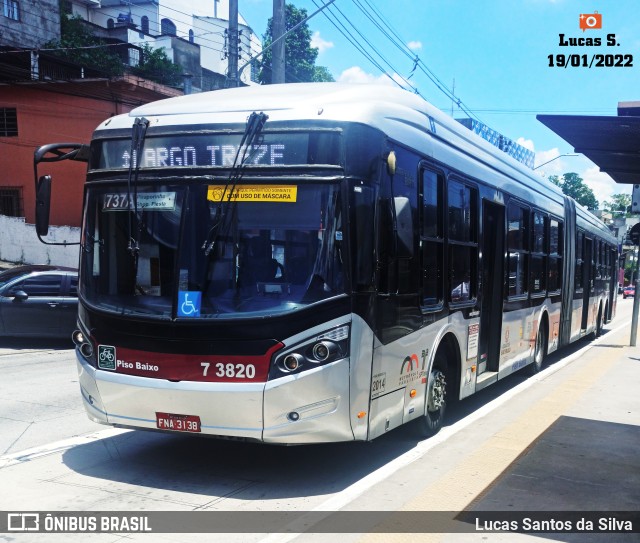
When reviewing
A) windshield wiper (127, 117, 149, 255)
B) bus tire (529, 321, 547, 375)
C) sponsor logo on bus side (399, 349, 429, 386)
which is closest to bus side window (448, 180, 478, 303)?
sponsor logo on bus side (399, 349, 429, 386)

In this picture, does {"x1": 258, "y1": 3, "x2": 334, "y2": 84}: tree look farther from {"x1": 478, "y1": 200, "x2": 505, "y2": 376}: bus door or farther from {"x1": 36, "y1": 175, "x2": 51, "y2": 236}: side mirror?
{"x1": 36, "y1": 175, "x2": 51, "y2": 236}: side mirror

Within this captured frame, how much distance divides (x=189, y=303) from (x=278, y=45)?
13004mm

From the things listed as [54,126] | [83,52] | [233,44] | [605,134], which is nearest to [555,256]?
[605,134]

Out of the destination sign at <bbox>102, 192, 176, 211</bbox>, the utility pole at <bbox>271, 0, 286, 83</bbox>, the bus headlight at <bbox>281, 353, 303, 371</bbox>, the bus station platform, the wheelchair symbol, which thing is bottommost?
the bus station platform

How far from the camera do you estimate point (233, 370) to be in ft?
17.8

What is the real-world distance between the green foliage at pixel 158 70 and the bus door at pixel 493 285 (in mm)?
33675

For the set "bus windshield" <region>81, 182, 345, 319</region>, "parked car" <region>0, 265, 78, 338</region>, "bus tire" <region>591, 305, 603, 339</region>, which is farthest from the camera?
"bus tire" <region>591, 305, 603, 339</region>

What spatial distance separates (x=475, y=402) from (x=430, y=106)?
441cm

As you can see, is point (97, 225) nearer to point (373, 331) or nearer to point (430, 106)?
point (373, 331)

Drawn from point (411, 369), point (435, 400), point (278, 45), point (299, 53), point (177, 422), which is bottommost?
point (435, 400)

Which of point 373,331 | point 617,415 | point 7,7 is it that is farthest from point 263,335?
point 7,7

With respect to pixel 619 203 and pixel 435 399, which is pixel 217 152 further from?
pixel 619 203

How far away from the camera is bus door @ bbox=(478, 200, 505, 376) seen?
31.0ft

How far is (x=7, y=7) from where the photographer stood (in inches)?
1537
